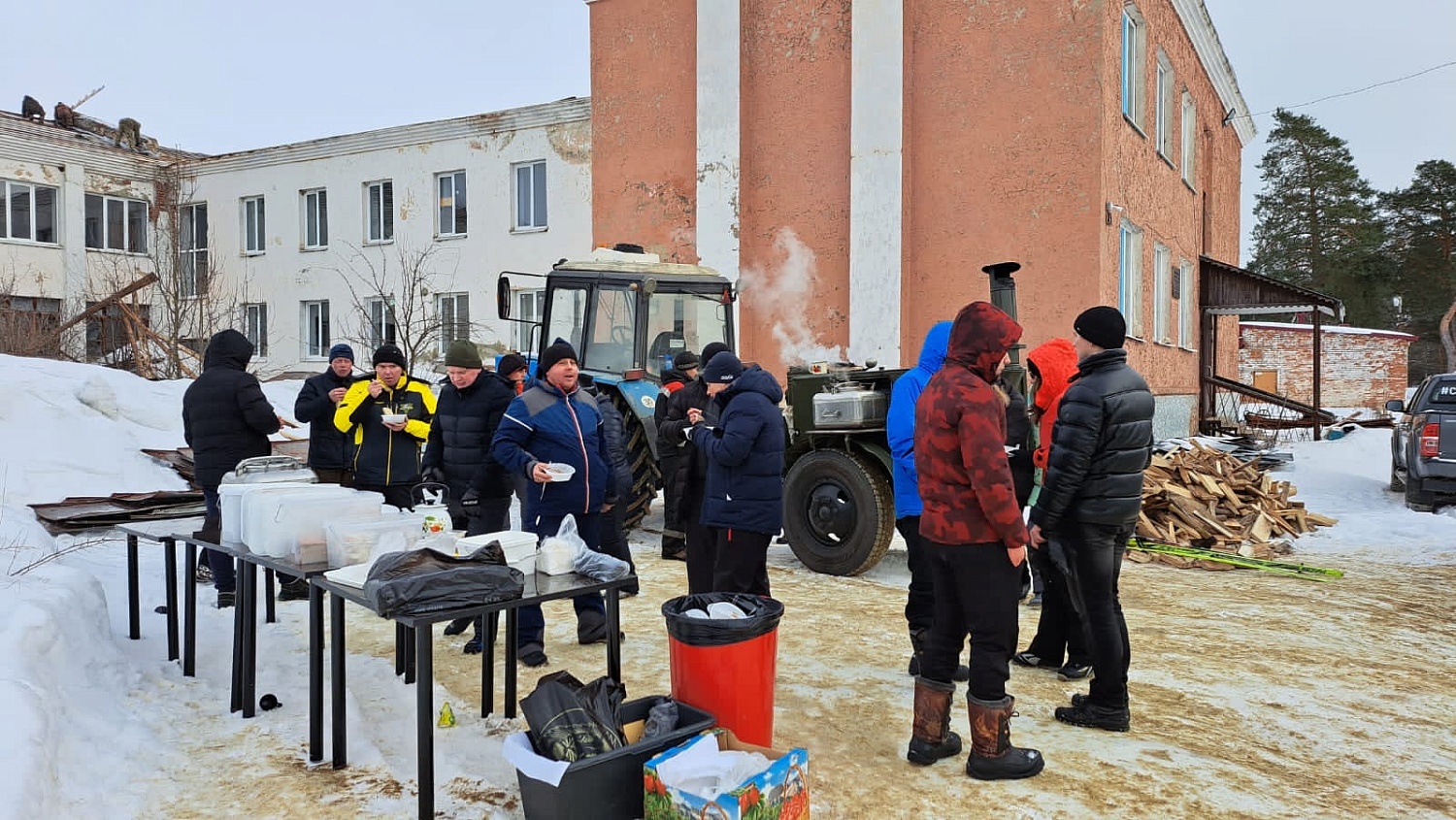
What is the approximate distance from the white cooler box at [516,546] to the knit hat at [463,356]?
214cm

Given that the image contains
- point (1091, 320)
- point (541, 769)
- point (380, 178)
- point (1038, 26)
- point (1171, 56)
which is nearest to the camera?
point (541, 769)

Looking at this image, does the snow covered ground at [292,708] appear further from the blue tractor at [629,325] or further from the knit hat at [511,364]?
the knit hat at [511,364]

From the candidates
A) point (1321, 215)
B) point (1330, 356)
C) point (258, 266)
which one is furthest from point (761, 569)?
point (1321, 215)

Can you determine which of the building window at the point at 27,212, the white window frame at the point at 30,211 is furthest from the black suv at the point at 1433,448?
the building window at the point at 27,212

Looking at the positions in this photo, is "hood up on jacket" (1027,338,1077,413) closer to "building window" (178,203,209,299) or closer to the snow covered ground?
the snow covered ground

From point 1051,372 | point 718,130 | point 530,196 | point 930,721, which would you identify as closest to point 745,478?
point 930,721

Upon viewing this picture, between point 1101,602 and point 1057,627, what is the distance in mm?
944

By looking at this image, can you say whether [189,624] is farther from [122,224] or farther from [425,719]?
[122,224]

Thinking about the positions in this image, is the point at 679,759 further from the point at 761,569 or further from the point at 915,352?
the point at 915,352

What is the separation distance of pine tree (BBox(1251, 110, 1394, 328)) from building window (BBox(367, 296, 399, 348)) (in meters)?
34.8

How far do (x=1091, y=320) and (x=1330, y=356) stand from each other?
2751 cm

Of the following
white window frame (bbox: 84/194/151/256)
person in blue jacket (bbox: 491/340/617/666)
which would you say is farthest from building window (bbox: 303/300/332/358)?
person in blue jacket (bbox: 491/340/617/666)

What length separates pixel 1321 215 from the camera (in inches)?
1518

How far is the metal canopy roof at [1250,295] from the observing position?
15289mm
